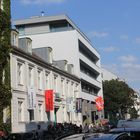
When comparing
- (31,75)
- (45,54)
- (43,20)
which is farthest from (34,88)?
(43,20)

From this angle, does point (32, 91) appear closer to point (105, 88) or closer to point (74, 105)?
point (74, 105)

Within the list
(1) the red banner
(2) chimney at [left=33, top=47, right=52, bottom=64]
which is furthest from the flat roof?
(1) the red banner

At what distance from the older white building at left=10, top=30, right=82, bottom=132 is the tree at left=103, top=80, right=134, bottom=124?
4009cm

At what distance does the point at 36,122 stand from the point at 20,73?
5699 millimetres

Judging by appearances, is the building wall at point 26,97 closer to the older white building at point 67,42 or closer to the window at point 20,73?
the window at point 20,73

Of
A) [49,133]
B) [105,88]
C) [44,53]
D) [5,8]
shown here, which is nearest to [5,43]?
[5,8]

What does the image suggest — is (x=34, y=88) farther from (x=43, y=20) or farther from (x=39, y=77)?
(x=43, y=20)

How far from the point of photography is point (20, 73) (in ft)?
143

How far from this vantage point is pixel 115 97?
334 feet

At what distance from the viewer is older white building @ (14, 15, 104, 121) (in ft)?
229

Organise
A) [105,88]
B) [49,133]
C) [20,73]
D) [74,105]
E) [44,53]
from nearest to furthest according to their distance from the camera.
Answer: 1. [49,133]
2. [20,73]
3. [44,53]
4. [74,105]
5. [105,88]

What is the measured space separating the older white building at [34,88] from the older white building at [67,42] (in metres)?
8.46

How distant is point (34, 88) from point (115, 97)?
5805cm

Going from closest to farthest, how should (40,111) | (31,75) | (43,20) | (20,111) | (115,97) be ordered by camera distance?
(20,111) < (31,75) < (40,111) < (43,20) < (115,97)
